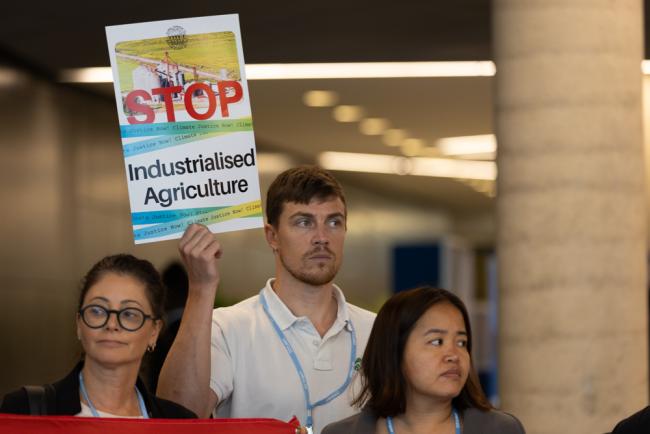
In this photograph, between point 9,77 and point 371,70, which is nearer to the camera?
point 9,77

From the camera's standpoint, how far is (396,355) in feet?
11.6

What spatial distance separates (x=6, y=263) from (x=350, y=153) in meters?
7.45

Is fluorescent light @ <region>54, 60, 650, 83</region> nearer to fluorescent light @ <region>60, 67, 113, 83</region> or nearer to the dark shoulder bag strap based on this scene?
fluorescent light @ <region>60, 67, 113, 83</region>

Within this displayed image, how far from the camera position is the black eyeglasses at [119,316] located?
321 cm

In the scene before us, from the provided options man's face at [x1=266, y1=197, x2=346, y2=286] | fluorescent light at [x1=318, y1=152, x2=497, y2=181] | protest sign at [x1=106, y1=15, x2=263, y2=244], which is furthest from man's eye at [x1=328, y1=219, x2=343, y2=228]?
fluorescent light at [x1=318, y1=152, x2=497, y2=181]

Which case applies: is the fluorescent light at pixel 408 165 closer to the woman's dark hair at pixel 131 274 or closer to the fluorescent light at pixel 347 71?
the fluorescent light at pixel 347 71

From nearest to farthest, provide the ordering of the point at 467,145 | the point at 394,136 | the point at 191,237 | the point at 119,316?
the point at 119,316 → the point at 191,237 → the point at 394,136 → the point at 467,145

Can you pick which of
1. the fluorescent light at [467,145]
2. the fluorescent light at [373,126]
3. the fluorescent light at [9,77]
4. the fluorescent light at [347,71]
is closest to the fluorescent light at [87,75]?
the fluorescent light at [347,71]

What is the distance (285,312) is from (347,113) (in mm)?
10570

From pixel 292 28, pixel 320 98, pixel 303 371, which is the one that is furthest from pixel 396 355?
pixel 320 98

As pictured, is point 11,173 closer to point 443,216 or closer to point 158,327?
point 158,327

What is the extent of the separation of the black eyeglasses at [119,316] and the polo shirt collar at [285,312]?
72 cm

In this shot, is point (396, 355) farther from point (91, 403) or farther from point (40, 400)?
point (40, 400)

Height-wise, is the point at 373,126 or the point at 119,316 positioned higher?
the point at 119,316
